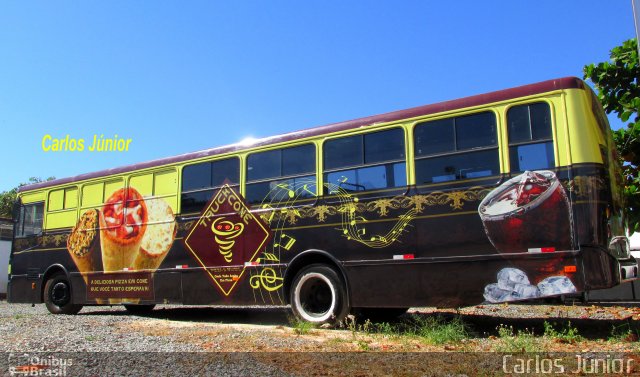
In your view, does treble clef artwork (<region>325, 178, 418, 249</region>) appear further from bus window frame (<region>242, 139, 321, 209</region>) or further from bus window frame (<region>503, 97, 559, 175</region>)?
bus window frame (<region>503, 97, 559, 175</region>)

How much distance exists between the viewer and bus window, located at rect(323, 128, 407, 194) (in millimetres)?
7660

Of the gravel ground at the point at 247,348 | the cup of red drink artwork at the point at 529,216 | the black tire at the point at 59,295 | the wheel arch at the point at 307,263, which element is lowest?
the gravel ground at the point at 247,348

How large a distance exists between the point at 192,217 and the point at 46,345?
3990 millimetres

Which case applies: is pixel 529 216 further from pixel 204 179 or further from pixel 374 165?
pixel 204 179

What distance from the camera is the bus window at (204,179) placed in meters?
9.43

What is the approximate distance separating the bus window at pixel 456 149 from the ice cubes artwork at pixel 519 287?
1328 millimetres

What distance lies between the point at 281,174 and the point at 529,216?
13.0ft

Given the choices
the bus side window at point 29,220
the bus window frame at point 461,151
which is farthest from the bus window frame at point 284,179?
the bus side window at point 29,220

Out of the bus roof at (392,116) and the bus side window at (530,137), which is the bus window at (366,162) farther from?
the bus side window at (530,137)

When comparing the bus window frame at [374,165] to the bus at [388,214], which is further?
the bus window frame at [374,165]

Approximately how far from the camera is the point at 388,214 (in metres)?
7.61

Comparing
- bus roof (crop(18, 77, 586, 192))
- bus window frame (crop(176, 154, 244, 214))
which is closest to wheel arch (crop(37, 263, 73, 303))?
bus roof (crop(18, 77, 586, 192))

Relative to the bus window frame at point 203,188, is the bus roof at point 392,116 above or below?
above

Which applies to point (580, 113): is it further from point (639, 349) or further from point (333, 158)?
point (333, 158)
